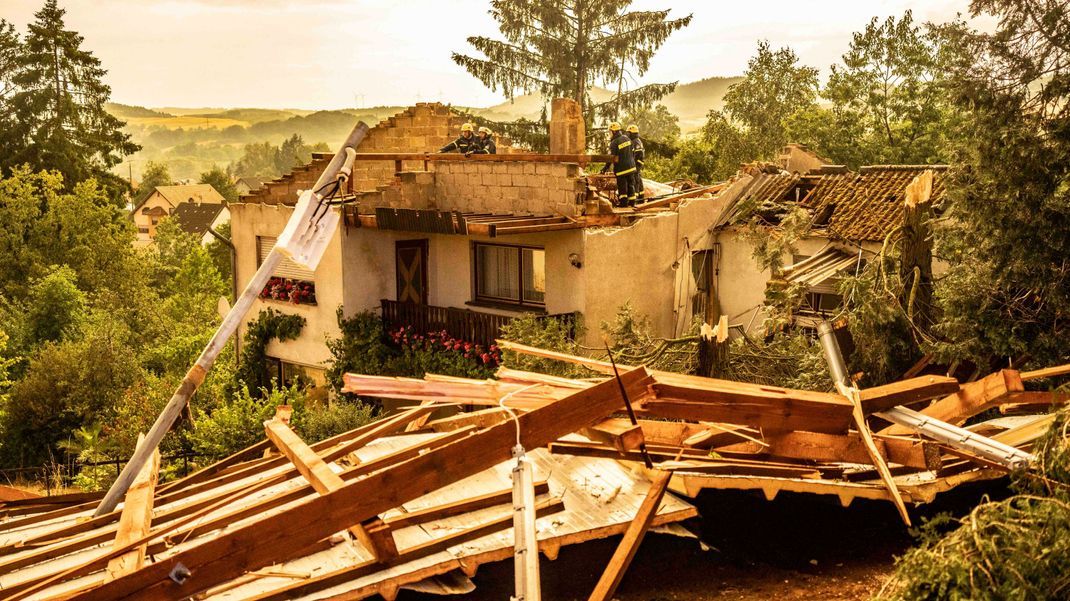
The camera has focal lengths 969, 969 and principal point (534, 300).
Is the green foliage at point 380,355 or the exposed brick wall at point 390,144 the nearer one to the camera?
the green foliage at point 380,355

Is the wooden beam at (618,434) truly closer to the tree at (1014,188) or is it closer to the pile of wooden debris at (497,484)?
the pile of wooden debris at (497,484)

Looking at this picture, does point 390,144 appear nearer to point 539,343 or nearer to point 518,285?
point 518,285

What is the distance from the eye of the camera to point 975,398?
7598 mm

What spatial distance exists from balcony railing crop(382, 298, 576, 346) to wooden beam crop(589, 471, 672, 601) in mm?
11102

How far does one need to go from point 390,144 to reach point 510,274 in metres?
7.13

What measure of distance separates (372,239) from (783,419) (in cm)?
1515

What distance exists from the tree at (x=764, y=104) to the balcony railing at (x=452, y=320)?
62.9 ft

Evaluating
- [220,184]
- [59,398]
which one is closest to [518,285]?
[59,398]

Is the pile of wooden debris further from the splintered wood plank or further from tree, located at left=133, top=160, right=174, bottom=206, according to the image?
tree, located at left=133, top=160, right=174, bottom=206

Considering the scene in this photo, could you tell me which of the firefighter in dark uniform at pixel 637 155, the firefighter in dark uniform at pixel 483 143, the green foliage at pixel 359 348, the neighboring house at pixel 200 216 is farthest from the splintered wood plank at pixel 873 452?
the neighboring house at pixel 200 216

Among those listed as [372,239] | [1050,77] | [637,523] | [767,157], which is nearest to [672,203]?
[372,239]

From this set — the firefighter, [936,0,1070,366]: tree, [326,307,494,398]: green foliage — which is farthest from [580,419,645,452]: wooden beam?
the firefighter

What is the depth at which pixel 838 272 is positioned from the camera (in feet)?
55.8

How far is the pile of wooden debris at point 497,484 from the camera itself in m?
5.52
